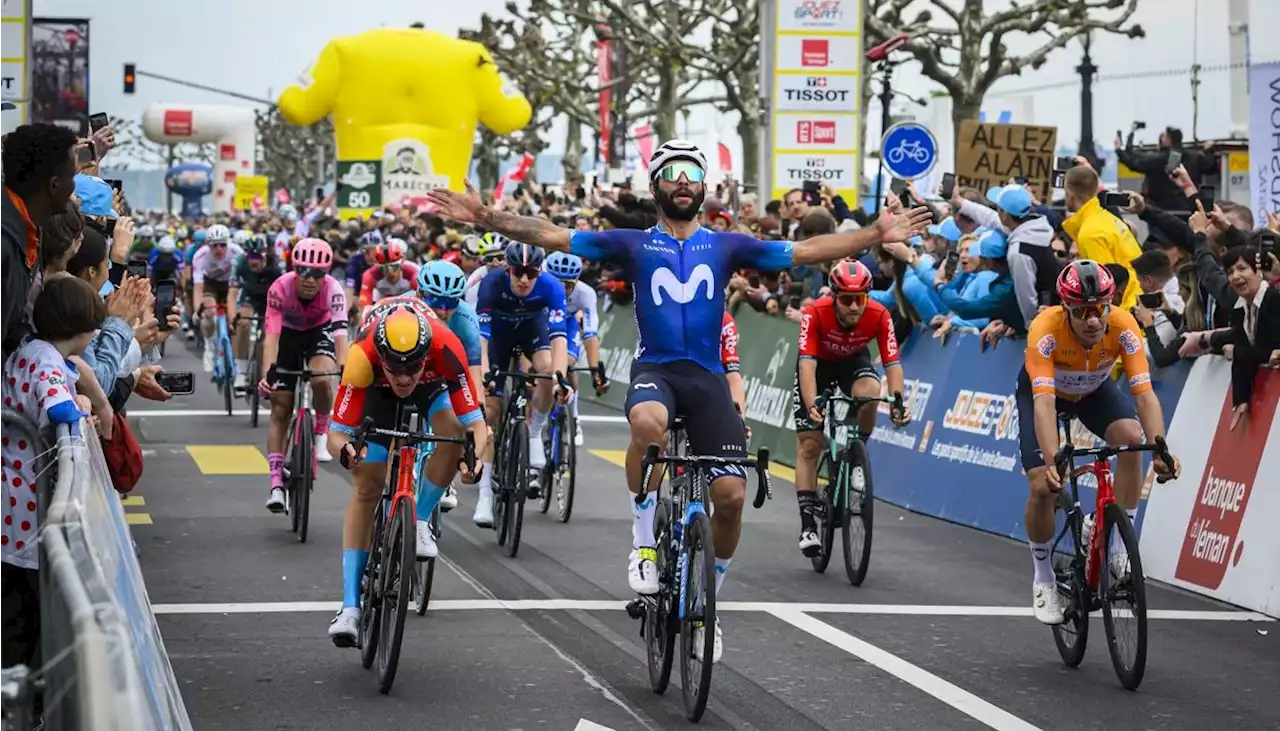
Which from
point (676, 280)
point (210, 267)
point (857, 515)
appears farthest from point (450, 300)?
point (210, 267)

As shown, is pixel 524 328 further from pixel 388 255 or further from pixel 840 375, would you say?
pixel 388 255

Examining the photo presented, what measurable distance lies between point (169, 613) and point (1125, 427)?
481 cm

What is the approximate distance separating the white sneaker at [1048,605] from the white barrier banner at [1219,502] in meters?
2.10

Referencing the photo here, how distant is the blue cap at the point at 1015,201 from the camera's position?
573 inches

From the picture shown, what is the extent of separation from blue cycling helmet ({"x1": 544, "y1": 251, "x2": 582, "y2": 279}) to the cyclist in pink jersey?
4.95ft

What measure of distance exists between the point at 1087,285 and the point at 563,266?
19.6 ft

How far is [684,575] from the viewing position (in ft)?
28.1

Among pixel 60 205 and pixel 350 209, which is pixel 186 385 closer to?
pixel 60 205

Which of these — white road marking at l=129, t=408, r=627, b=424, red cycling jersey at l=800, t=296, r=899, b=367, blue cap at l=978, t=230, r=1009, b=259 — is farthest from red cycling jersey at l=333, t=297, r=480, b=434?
white road marking at l=129, t=408, r=627, b=424

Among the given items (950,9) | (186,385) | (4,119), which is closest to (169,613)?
(186,385)

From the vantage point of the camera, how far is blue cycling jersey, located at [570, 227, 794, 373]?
9062 mm

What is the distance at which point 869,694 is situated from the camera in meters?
8.96

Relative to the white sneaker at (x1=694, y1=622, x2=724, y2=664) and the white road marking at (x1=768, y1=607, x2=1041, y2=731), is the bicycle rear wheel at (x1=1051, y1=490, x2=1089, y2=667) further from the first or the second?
the white sneaker at (x1=694, y1=622, x2=724, y2=664)

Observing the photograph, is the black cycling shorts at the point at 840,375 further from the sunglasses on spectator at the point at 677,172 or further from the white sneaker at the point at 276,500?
the sunglasses on spectator at the point at 677,172
